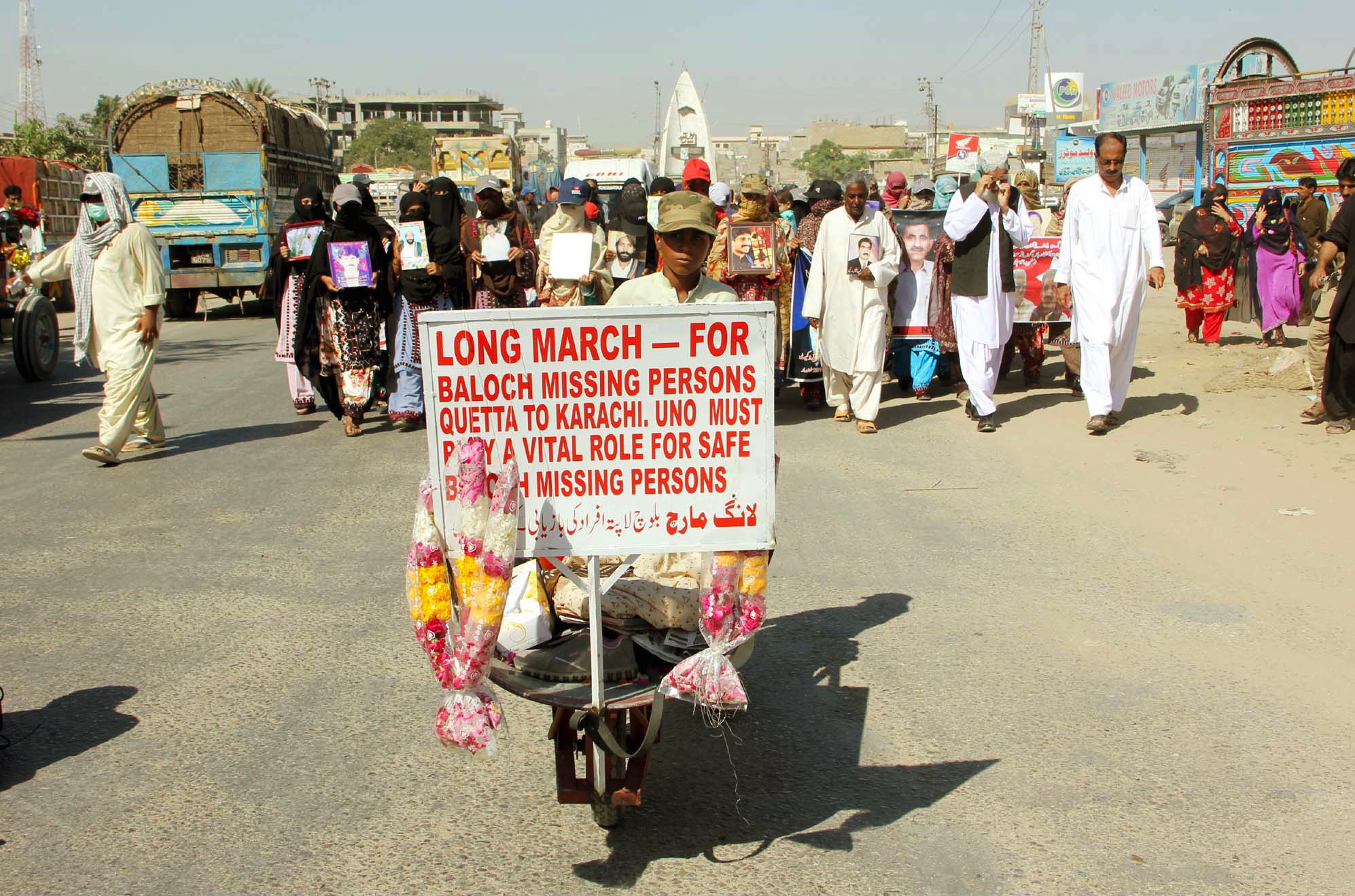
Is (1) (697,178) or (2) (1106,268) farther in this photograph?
(1) (697,178)

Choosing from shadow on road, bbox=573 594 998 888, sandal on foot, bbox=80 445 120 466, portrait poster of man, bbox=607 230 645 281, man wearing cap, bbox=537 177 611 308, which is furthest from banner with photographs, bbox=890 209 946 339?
shadow on road, bbox=573 594 998 888

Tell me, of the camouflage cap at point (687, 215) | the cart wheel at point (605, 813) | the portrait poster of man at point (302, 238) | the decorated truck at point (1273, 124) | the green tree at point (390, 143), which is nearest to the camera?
the cart wheel at point (605, 813)

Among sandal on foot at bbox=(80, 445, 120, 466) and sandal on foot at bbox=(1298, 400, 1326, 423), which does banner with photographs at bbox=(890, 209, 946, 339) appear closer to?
sandal on foot at bbox=(1298, 400, 1326, 423)

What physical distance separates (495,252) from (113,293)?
288cm

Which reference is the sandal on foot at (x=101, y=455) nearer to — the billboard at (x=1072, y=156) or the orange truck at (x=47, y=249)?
the orange truck at (x=47, y=249)

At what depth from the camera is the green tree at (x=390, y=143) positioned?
97.1 metres

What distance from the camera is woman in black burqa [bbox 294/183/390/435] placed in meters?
10.0

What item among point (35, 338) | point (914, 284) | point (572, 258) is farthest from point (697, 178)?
point (35, 338)

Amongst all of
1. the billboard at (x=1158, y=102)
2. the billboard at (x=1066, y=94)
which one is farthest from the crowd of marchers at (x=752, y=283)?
the billboard at (x=1066, y=94)

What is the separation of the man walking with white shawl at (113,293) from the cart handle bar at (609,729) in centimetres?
686

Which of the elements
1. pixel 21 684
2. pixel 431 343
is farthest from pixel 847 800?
pixel 21 684

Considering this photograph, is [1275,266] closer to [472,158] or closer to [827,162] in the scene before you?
[472,158]

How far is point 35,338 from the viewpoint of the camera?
1327 centimetres

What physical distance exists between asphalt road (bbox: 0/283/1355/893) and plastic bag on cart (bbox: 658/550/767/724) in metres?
0.49
